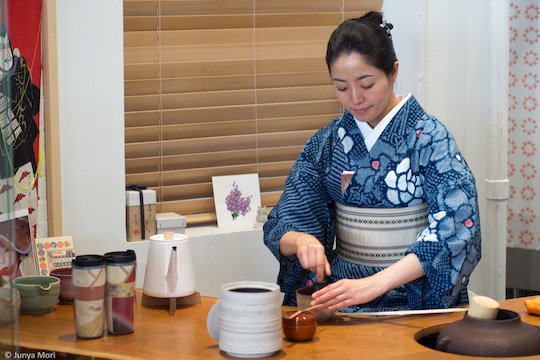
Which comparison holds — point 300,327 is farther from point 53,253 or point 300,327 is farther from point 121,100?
point 121,100

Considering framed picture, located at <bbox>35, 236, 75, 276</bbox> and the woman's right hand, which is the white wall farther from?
the woman's right hand

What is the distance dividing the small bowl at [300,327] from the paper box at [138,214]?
53.6 inches

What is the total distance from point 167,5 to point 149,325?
5.35 ft

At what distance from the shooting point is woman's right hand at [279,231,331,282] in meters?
2.15

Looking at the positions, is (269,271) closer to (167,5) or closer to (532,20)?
(167,5)

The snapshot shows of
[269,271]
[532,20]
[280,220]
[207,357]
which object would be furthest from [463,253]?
[532,20]

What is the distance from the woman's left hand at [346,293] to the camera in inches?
76.5

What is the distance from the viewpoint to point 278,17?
11.0ft

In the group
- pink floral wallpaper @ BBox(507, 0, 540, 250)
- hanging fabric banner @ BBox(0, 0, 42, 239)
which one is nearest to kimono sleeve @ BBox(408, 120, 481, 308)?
hanging fabric banner @ BBox(0, 0, 42, 239)

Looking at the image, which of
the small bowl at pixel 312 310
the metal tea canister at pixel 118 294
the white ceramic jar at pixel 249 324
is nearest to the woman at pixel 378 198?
the small bowl at pixel 312 310

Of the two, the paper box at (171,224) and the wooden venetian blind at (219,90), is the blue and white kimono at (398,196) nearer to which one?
the paper box at (171,224)

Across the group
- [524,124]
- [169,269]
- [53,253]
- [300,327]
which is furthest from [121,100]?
[524,124]

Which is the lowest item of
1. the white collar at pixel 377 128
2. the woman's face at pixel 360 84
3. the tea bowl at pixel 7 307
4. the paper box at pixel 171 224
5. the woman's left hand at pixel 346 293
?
the woman's left hand at pixel 346 293

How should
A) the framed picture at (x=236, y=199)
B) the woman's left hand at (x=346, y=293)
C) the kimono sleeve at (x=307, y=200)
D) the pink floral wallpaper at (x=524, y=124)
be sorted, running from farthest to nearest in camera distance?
the pink floral wallpaper at (x=524, y=124) < the framed picture at (x=236, y=199) < the kimono sleeve at (x=307, y=200) < the woman's left hand at (x=346, y=293)
